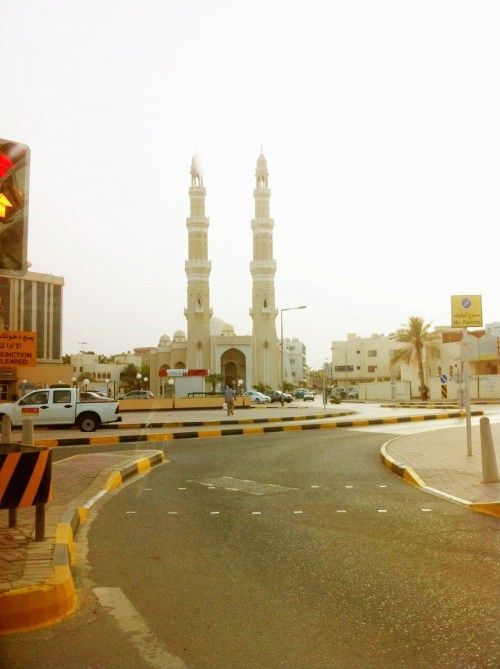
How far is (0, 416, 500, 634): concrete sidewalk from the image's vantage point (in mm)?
4555

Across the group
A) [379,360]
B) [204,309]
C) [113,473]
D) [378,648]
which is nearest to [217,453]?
[113,473]

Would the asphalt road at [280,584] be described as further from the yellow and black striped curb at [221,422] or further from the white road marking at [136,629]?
the yellow and black striped curb at [221,422]

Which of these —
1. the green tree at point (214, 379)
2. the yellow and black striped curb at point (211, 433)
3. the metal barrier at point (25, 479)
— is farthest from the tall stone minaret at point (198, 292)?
the metal barrier at point (25, 479)

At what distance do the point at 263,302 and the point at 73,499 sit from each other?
84.2 meters

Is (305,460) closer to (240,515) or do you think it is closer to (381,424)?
(240,515)

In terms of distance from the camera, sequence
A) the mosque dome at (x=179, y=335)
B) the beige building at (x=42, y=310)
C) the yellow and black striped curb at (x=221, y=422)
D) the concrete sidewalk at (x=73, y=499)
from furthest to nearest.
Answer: the beige building at (x=42, y=310), the mosque dome at (x=179, y=335), the yellow and black striped curb at (x=221, y=422), the concrete sidewalk at (x=73, y=499)

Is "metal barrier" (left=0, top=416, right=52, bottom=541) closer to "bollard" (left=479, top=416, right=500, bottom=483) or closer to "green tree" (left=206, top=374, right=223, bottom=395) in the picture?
"bollard" (left=479, top=416, right=500, bottom=483)

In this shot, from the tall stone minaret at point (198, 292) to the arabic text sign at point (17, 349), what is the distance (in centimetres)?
8202

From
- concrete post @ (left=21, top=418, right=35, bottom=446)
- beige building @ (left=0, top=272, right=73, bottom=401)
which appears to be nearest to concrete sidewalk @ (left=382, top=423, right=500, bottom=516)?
concrete post @ (left=21, top=418, right=35, bottom=446)

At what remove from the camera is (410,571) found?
555 centimetres

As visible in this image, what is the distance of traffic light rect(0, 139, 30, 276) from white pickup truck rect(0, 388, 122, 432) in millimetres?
18496

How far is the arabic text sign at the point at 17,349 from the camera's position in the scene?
31.8 ft

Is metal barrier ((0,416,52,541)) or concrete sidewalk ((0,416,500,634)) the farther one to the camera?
metal barrier ((0,416,52,541))

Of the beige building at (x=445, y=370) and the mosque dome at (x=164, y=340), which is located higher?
the mosque dome at (x=164, y=340)
